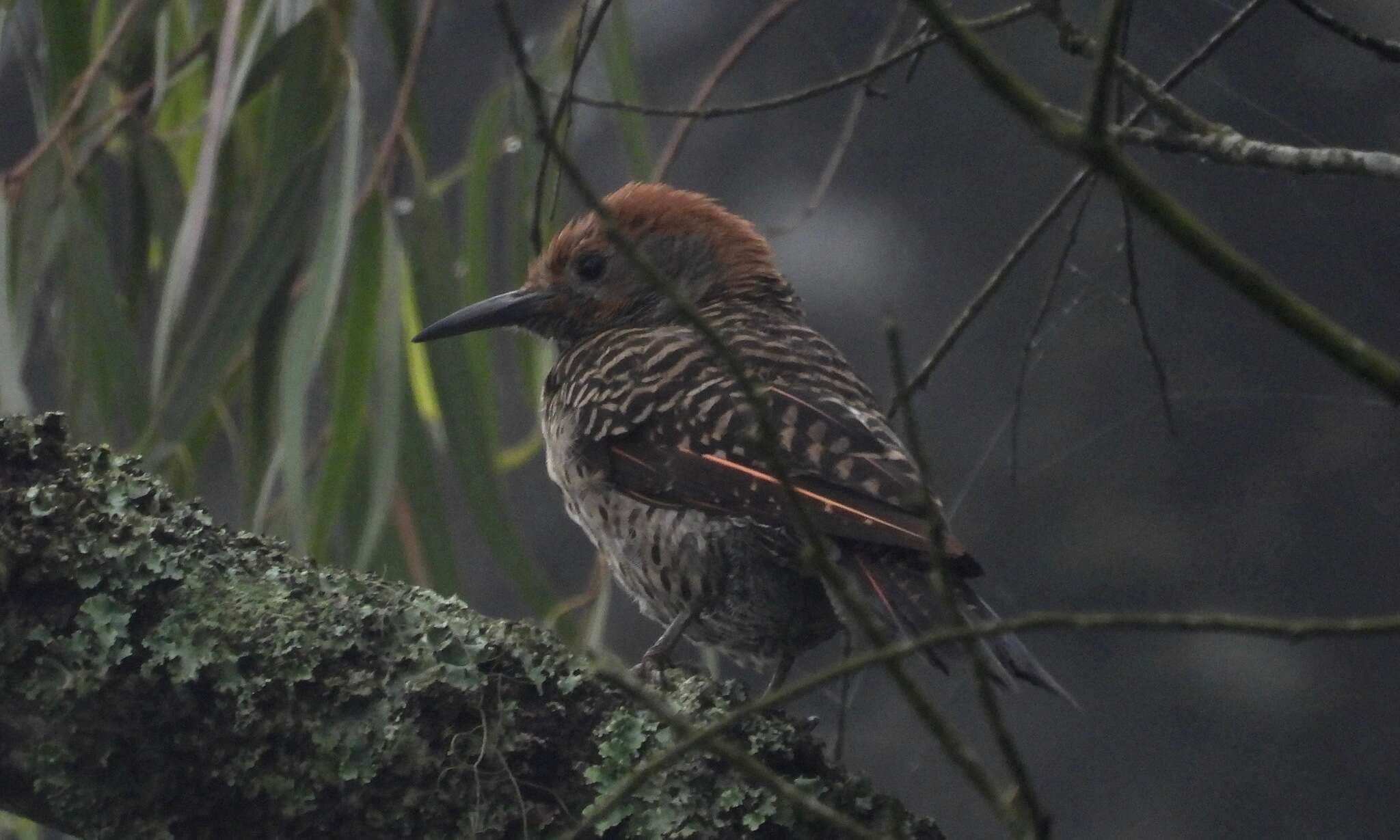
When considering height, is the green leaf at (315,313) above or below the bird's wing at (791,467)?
above

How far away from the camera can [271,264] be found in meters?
3.35

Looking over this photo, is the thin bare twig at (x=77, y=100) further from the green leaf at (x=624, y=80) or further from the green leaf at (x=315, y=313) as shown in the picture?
the green leaf at (x=624, y=80)

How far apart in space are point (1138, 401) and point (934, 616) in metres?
2.25

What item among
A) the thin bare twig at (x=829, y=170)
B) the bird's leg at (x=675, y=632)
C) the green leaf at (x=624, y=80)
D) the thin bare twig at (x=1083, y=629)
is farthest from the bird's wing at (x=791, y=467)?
the green leaf at (x=624, y=80)

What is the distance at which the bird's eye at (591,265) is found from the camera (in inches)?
139

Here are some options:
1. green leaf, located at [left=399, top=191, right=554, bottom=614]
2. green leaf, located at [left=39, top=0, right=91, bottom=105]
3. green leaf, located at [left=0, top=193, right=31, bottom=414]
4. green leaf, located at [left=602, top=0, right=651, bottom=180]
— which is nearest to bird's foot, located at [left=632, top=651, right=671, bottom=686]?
green leaf, located at [left=399, top=191, right=554, bottom=614]

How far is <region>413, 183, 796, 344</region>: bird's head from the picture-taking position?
3.51m

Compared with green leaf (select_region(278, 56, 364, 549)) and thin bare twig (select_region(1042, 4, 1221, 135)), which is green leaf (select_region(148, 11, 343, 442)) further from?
thin bare twig (select_region(1042, 4, 1221, 135))

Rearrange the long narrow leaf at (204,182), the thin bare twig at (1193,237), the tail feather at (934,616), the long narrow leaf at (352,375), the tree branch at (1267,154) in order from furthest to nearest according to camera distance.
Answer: the long narrow leaf at (352,375) → the long narrow leaf at (204,182) → the tail feather at (934,616) → the tree branch at (1267,154) → the thin bare twig at (1193,237)

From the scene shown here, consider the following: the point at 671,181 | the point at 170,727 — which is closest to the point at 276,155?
the point at 170,727

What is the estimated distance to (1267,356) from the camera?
405 cm

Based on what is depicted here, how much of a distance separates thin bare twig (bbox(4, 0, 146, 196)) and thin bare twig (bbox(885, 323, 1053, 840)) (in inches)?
99.1

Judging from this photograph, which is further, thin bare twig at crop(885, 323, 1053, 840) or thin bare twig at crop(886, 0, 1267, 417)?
thin bare twig at crop(886, 0, 1267, 417)

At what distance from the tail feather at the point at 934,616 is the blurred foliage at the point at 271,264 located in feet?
3.49
